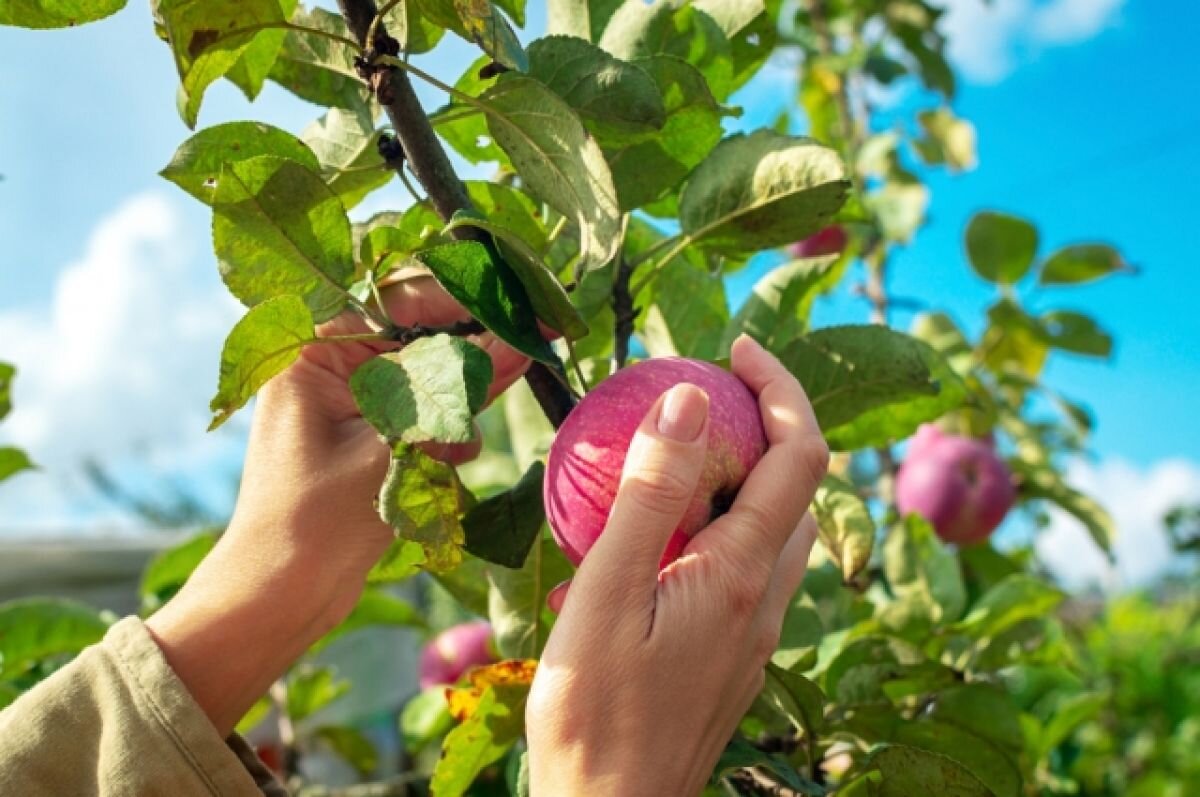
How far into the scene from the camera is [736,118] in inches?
32.1

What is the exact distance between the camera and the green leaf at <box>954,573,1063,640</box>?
42.2 inches

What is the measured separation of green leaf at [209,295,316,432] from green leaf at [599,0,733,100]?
0.32 m

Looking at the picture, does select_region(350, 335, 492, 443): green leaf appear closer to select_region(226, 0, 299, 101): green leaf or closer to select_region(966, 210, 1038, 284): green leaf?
select_region(226, 0, 299, 101): green leaf

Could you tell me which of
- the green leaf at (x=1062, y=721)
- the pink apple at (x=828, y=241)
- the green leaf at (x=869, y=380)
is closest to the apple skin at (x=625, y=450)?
the green leaf at (x=869, y=380)

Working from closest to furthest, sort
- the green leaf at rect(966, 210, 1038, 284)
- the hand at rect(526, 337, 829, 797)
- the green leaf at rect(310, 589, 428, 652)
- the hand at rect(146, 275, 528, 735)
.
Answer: the hand at rect(526, 337, 829, 797) → the hand at rect(146, 275, 528, 735) → the green leaf at rect(310, 589, 428, 652) → the green leaf at rect(966, 210, 1038, 284)

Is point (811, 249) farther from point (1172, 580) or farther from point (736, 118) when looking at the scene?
point (1172, 580)

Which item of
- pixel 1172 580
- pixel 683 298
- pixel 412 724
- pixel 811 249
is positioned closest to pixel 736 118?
pixel 683 298

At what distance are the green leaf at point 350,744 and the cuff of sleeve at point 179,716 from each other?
3.65 feet

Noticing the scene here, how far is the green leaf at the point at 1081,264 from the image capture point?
1797 mm

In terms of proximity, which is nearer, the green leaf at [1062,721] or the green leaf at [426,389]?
the green leaf at [426,389]

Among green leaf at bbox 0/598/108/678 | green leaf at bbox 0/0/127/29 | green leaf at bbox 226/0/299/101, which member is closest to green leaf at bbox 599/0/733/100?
green leaf at bbox 226/0/299/101

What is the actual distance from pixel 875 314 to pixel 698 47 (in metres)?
1.05

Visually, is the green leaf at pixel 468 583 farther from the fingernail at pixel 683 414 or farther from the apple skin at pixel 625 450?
the fingernail at pixel 683 414

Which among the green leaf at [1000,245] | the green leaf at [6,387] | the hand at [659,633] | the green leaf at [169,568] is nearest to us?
the hand at [659,633]
